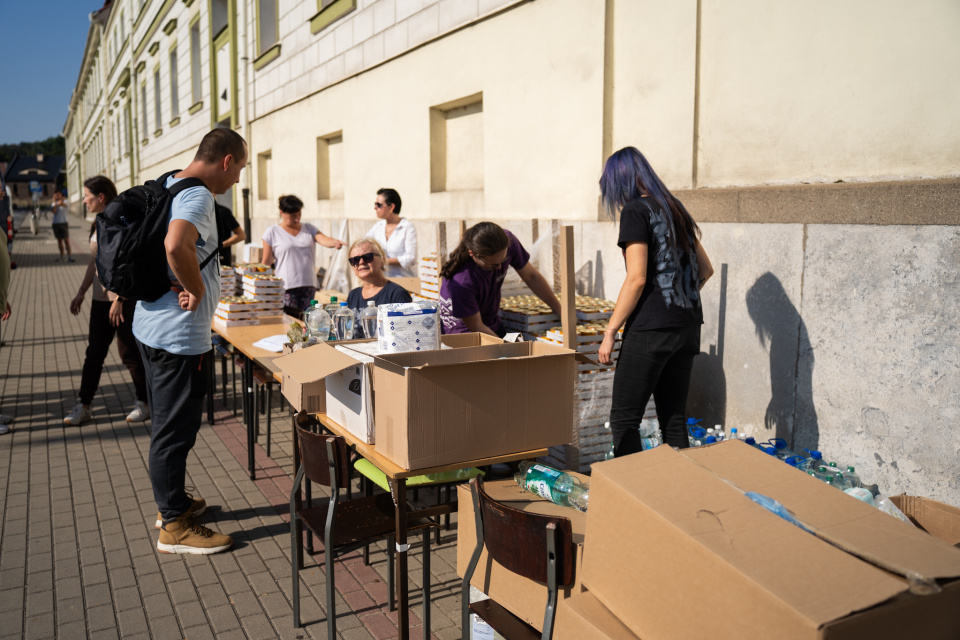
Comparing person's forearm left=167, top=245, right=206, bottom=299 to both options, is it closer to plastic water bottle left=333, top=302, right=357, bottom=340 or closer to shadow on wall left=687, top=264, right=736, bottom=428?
plastic water bottle left=333, top=302, right=357, bottom=340

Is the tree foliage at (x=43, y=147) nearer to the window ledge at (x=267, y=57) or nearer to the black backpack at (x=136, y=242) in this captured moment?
the window ledge at (x=267, y=57)

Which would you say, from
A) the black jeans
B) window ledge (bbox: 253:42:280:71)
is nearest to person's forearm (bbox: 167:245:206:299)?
the black jeans

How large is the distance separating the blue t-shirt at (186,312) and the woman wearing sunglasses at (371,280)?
1.08 meters

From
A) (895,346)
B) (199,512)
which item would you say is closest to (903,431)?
(895,346)

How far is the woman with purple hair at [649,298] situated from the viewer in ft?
11.7

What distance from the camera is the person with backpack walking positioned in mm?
5629

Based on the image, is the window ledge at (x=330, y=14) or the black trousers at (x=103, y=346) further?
the window ledge at (x=330, y=14)

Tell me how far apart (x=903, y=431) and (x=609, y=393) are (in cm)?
159

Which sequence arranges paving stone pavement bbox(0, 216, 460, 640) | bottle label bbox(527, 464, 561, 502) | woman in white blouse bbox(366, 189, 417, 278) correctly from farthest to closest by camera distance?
woman in white blouse bbox(366, 189, 417, 278) → paving stone pavement bbox(0, 216, 460, 640) → bottle label bbox(527, 464, 561, 502)

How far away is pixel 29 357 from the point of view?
8.92 meters

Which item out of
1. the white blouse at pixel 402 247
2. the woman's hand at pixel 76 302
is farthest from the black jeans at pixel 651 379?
the woman's hand at pixel 76 302

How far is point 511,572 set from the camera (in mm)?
2369

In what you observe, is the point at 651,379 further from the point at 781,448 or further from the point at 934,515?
the point at 934,515

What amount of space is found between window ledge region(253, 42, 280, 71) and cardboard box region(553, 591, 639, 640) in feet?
40.2
